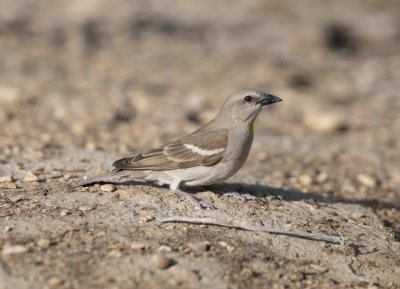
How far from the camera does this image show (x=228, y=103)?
8.09 m

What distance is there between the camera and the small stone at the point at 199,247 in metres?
5.96

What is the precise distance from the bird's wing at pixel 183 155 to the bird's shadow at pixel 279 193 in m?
0.29

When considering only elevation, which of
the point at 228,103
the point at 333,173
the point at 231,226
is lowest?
the point at 333,173

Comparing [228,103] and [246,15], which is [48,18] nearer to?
[246,15]

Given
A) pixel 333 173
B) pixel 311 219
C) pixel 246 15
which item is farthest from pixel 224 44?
pixel 311 219

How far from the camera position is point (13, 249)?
562 centimetres

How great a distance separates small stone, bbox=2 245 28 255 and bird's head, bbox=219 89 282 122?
3.20 meters

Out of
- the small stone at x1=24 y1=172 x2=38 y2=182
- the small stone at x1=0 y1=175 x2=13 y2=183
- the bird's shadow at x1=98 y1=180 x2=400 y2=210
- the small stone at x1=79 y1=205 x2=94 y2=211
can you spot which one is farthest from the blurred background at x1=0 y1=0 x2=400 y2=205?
the small stone at x1=79 y1=205 x2=94 y2=211

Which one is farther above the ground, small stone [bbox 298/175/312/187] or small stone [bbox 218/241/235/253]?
small stone [bbox 218/241/235/253]

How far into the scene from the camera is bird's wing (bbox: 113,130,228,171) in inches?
297

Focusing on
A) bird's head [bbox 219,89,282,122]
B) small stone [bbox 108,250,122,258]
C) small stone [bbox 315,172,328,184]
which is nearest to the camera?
small stone [bbox 108,250,122,258]

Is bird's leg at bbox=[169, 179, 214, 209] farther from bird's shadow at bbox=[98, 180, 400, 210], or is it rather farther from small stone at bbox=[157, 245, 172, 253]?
small stone at bbox=[157, 245, 172, 253]

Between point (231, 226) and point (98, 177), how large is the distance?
5.48 ft

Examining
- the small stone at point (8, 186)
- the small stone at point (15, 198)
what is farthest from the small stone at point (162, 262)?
the small stone at point (8, 186)
